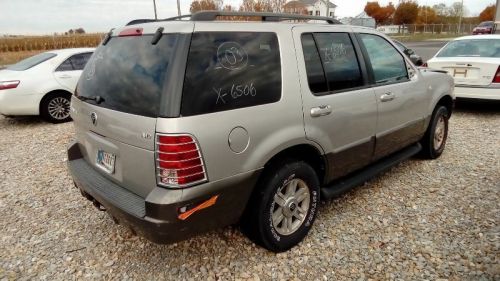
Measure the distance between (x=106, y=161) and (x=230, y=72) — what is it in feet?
3.81

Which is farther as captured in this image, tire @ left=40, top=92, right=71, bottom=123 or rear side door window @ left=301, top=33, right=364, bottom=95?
tire @ left=40, top=92, right=71, bottom=123

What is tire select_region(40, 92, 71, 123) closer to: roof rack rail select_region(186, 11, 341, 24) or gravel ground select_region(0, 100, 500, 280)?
gravel ground select_region(0, 100, 500, 280)

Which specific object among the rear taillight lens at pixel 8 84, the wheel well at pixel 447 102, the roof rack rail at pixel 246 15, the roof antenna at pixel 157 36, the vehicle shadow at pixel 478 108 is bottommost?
the vehicle shadow at pixel 478 108

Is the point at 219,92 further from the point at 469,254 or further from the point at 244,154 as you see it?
the point at 469,254

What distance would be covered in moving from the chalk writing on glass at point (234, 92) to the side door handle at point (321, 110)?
23.1 inches

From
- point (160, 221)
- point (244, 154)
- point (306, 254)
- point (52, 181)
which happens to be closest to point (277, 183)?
point (244, 154)

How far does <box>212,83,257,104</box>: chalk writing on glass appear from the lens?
2.26 m

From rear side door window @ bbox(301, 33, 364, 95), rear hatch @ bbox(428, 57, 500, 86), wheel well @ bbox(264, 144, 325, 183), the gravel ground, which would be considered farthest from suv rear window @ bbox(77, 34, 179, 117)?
rear hatch @ bbox(428, 57, 500, 86)

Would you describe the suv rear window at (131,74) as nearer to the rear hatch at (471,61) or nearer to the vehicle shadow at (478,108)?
the rear hatch at (471,61)

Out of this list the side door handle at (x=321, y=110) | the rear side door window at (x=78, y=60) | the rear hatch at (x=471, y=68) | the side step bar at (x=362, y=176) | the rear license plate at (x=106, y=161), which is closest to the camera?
the rear license plate at (x=106, y=161)

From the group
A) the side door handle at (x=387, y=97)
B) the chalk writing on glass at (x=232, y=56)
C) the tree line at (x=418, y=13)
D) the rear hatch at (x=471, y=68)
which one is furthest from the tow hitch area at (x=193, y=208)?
the tree line at (x=418, y=13)

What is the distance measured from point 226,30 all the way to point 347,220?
2.11 meters

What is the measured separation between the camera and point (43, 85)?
7.00m

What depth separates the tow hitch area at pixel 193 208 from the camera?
7.15 ft
